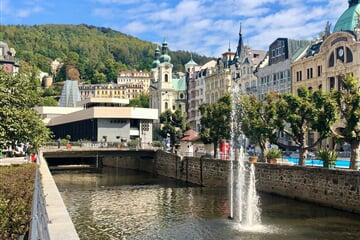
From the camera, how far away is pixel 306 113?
34.3m

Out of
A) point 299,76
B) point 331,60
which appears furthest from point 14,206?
point 299,76

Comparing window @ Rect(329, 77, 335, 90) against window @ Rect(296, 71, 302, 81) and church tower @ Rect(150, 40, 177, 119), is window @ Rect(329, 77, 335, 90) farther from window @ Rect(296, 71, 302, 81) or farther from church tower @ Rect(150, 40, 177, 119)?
church tower @ Rect(150, 40, 177, 119)

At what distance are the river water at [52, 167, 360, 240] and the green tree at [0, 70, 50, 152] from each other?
563 centimetres

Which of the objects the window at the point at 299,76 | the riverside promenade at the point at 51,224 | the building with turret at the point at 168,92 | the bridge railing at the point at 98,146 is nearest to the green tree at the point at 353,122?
the riverside promenade at the point at 51,224

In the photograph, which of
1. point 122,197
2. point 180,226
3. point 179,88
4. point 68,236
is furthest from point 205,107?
point 179,88

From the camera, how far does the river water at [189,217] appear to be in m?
22.3

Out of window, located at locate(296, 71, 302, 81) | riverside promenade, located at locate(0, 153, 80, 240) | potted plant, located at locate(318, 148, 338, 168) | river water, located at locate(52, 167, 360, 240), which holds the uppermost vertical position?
window, located at locate(296, 71, 302, 81)

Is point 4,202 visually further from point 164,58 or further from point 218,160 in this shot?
point 164,58

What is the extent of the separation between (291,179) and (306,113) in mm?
4941

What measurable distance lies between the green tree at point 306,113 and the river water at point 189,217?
5217 millimetres

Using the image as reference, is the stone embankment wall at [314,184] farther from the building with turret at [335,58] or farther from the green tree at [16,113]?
the building with turret at [335,58]

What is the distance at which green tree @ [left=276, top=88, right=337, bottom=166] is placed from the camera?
3225cm

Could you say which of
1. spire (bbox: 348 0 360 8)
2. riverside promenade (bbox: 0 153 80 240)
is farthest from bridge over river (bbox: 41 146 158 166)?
riverside promenade (bbox: 0 153 80 240)

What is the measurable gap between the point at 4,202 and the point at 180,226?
492 inches
